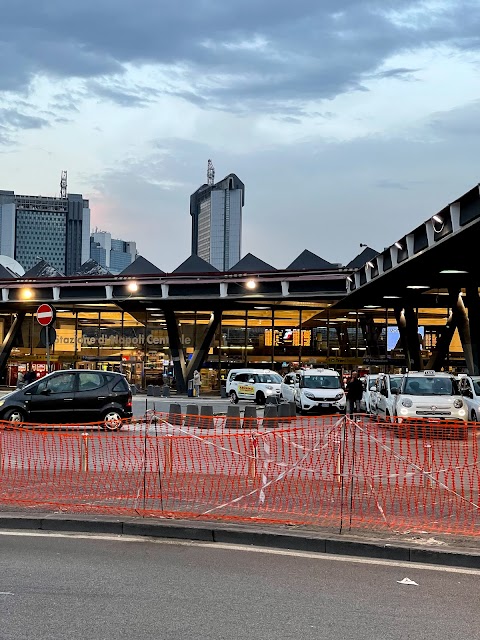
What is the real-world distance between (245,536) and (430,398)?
15.8 metres

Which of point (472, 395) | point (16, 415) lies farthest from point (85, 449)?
point (472, 395)

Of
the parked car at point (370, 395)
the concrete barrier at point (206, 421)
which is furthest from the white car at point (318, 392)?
the concrete barrier at point (206, 421)

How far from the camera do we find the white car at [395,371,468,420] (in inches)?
930

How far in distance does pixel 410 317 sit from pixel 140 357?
1956 centimetres

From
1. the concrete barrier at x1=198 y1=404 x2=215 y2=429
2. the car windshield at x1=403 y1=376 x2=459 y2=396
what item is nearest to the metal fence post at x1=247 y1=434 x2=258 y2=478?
the concrete barrier at x1=198 y1=404 x2=215 y2=429

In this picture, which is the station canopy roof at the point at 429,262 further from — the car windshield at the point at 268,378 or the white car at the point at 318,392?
the car windshield at the point at 268,378

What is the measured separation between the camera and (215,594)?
6965 mm

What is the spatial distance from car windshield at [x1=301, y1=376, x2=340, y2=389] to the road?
2475 centimetres

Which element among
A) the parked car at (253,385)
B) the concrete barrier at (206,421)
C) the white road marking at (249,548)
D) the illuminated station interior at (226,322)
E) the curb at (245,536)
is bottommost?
the white road marking at (249,548)

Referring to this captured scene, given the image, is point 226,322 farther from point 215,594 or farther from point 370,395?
point 215,594

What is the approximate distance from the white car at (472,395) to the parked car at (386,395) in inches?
81.1

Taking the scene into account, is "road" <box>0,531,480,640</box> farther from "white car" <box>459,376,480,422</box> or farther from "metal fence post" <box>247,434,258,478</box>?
"white car" <box>459,376,480,422</box>

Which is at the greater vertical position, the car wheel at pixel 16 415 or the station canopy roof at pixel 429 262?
the station canopy roof at pixel 429 262

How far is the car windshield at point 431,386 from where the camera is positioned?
24891mm
